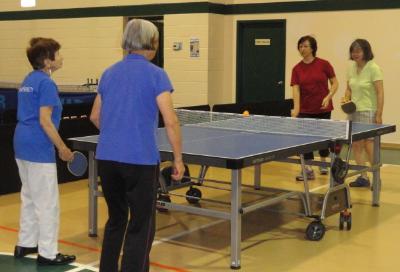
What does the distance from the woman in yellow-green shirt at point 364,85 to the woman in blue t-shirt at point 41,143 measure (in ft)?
11.1

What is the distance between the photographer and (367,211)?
5.91 m

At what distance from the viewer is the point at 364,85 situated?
649cm

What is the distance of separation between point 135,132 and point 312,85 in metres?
4.05

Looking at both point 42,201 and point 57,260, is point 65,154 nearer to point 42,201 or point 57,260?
point 42,201

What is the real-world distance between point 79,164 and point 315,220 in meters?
1.82

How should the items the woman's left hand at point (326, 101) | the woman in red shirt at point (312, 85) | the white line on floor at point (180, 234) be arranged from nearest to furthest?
the white line on floor at point (180, 234) → the woman's left hand at point (326, 101) → the woman in red shirt at point (312, 85)

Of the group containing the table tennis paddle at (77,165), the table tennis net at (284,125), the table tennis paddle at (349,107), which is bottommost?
the table tennis paddle at (77,165)

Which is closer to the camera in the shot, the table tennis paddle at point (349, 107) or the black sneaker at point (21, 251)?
the black sneaker at point (21, 251)

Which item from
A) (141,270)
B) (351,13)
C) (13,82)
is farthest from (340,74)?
(141,270)

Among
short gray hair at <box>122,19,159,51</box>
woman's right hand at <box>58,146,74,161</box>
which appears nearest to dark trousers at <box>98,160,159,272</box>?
short gray hair at <box>122,19,159,51</box>

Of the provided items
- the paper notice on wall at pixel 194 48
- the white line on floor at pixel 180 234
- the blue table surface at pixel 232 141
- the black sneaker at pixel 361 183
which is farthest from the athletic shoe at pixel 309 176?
the paper notice on wall at pixel 194 48

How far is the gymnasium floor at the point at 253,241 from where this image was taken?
436 cm

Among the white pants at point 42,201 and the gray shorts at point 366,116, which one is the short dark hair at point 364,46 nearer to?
the gray shorts at point 366,116

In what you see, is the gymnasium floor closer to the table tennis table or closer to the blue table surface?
the table tennis table
